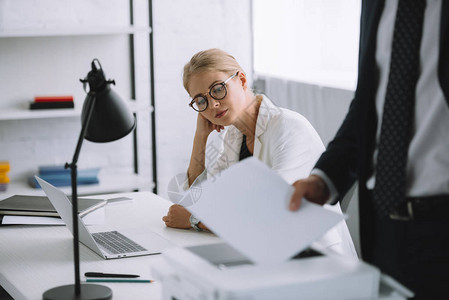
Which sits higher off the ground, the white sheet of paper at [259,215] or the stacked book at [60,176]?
the white sheet of paper at [259,215]

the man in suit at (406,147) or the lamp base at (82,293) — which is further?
the lamp base at (82,293)

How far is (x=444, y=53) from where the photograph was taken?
1.06 metres

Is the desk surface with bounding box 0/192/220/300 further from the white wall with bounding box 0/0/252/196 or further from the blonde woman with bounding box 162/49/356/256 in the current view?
the white wall with bounding box 0/0/252/196

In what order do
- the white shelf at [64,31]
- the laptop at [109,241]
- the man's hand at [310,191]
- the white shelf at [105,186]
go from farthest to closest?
the white shelf at [105,186]
the white shelf at [64,31]
the laptop at [109,241]
the man's hand at [310,191]

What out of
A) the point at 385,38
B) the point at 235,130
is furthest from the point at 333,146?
the point at 235,130

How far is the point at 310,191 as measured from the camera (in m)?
1.17

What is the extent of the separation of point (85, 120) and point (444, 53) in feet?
2.41

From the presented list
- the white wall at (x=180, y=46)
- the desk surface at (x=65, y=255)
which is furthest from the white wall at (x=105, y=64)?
the desk surface at (x=65, y=255)

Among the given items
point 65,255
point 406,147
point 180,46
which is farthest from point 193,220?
point 180,46

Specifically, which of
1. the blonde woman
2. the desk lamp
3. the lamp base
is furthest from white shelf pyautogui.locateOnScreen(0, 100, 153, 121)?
the lamp base

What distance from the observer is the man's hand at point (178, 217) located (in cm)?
195

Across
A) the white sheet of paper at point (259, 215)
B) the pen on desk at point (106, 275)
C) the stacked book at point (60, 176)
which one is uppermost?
the white sheet of paper at point (259, 215)

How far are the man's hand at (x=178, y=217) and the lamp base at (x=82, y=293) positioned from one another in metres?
0.52

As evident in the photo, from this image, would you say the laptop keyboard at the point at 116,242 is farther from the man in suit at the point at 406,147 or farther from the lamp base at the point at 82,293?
the man in suit at the point at 406,147
